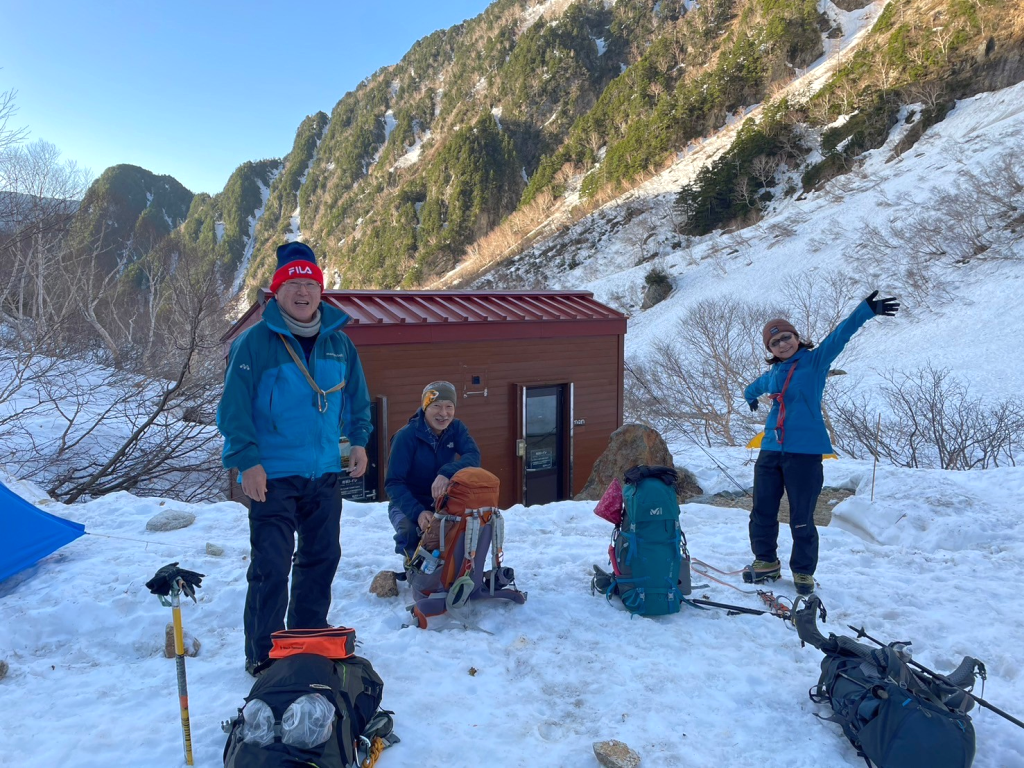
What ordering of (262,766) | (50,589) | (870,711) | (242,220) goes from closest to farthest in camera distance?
1. (262,766)
2. (870,711)
3. (50,589)
4. (242,220)

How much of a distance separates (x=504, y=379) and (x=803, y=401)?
5344 millimetres

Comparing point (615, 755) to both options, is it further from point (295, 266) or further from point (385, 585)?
point (295, 266)

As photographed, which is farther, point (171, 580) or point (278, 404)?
point (278, 404)

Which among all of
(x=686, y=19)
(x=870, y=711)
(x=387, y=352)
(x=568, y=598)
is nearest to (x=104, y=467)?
(x=387, y=352)

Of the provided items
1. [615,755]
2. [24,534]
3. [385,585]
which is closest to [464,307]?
[385,585]

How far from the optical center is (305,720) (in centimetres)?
205

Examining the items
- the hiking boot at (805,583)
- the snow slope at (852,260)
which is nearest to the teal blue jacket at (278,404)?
the hiking boot at (805,583)

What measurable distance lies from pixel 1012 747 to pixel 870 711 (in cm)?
67

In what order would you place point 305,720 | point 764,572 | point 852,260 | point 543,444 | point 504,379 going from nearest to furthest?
point 305,720, point 764,572, point 504,379, point 543,444, point 852,260

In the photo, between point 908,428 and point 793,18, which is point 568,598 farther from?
point 793,18

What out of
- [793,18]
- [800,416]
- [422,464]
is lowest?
[422,464]

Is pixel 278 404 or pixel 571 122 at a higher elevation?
pixel 571 122

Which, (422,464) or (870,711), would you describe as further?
(422,464)

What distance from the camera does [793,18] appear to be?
39.3m
